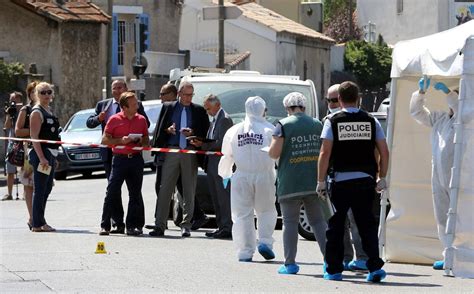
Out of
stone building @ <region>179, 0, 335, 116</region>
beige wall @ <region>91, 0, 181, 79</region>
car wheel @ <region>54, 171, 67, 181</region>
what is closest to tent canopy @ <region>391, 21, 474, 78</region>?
car wheel @ <region>54, 171, 67, 181</region>

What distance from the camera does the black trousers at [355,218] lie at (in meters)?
12.9

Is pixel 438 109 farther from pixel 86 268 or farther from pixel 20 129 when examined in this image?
pixel 20 129

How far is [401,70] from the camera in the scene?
14.8 metres

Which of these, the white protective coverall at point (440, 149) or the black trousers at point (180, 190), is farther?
the black trousers at point (180, 190)

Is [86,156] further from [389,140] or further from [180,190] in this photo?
[389,140]

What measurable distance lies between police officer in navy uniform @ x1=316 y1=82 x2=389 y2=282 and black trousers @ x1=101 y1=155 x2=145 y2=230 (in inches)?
190

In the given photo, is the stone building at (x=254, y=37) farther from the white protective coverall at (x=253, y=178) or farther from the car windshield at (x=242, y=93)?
the white protective coverall at (x=253, y=178)

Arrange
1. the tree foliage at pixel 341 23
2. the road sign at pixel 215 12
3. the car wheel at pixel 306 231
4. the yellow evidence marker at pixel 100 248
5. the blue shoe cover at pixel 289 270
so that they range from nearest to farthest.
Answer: the blue shoe cover at pixel 289 270 → the yellow evidence marker at pixel 100 248 → the car wheel at pixel 306 231 → the road sign at pixel 215 12 → the tree foliage at pixel 341 23

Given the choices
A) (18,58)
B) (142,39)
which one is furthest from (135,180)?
(18,58)

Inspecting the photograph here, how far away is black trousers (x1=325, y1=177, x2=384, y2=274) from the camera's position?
1294cm

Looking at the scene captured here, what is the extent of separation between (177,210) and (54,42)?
86.1 feet

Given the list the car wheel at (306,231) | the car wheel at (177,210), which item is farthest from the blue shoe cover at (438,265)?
the car wheel at (177,210)

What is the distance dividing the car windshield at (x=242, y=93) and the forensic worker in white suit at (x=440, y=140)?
15.8ft

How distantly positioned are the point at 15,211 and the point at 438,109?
30.0 ft
